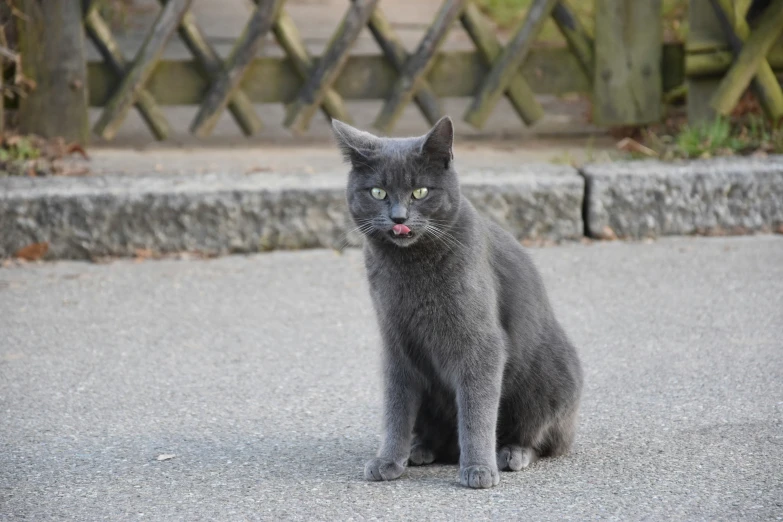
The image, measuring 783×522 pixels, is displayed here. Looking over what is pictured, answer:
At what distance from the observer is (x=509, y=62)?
19.5 feet

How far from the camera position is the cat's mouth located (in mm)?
2982

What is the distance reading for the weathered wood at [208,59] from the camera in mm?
5930

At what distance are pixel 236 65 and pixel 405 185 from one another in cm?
314

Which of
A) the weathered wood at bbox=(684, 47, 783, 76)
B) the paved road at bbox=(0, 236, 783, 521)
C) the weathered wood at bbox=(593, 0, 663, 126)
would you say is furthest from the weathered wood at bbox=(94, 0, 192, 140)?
the weathered wood at bbox=(684, 47, 783, 76)

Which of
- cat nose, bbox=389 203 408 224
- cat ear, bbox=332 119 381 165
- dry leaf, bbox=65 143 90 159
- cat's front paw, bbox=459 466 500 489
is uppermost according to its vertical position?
cat ear, bbox=332 119 381 165

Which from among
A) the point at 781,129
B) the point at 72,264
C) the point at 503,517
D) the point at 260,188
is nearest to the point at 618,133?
the point at 781,129

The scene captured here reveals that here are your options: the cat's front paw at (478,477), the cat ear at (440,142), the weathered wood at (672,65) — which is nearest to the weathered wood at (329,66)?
the weathered wood at (672,65)

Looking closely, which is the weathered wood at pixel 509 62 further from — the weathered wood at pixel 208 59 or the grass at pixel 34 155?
the grass at pixel 34 155

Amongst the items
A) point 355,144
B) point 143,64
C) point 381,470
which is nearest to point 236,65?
point 143,64

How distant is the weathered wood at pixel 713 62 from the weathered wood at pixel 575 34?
0.56 metres

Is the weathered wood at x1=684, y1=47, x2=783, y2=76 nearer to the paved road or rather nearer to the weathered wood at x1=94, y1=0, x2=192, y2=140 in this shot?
the paved road

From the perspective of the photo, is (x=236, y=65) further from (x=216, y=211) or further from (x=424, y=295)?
(x=424, y=295)

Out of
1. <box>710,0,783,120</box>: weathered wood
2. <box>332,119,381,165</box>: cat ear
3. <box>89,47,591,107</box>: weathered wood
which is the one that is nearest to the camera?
<box>332,119,381,165</box>: cat ear

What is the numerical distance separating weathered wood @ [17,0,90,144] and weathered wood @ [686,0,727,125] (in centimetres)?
346
